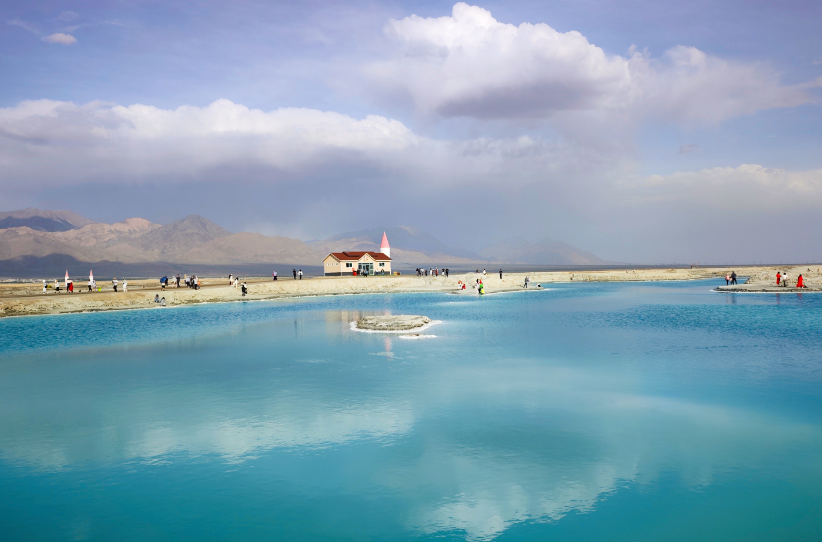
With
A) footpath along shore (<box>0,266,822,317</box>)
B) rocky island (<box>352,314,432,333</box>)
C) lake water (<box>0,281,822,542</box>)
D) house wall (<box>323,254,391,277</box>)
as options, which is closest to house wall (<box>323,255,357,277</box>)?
house wall (<box>323,254,391,277</box>)

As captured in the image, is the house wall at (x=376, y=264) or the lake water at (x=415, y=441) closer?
the lake water at (x=415, y=441)

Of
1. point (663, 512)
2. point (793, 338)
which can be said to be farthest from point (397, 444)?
point (793, 338)

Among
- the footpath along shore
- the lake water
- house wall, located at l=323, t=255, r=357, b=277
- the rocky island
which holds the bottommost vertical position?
the lake water

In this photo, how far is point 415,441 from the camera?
15258 mm

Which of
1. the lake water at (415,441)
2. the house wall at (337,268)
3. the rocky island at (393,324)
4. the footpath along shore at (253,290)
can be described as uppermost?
the house wall at (337,268)

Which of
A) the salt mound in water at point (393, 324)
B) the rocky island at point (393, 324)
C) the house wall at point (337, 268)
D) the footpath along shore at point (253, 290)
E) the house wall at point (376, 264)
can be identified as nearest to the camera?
the rocky island at point (393, 324)

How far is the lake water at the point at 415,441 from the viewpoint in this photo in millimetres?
10969

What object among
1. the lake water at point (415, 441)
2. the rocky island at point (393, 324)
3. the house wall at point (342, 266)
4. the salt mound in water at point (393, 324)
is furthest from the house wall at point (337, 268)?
the lake water at point (415, 441)

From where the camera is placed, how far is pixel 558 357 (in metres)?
28.0

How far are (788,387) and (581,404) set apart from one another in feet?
30.1

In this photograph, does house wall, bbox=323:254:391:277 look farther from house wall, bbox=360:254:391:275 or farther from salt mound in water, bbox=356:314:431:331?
salt mound in water, bbox=356:314:431:331

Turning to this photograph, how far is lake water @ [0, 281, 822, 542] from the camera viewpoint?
10969 mm

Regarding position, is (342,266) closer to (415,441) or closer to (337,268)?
(337,268)

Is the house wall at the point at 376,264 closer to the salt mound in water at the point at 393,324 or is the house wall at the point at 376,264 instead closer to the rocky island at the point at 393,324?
the rocky island at the point at 393,324
